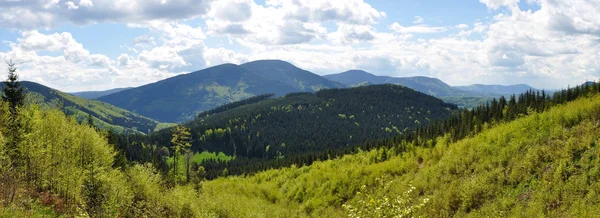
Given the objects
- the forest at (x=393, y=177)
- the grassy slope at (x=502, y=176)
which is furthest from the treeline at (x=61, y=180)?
the grassy slope at (x=502, y=176)

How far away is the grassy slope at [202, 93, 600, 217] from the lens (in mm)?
33031

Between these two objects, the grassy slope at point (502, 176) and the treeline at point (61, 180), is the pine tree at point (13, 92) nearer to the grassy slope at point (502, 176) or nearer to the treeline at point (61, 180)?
the treeline at point (61, 180)

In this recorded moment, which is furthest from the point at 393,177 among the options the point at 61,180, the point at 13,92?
the point at 13,92

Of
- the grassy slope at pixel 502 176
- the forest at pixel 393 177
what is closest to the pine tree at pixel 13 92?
the forest at pixel 393 177

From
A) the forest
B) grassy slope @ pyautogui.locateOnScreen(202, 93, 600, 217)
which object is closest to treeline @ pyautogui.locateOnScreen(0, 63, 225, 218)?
the forest

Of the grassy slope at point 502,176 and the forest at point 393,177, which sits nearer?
the grassy slope at point 502,176

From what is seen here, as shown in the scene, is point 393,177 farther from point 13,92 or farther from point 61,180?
point 13,92

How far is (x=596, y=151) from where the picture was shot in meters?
34.9

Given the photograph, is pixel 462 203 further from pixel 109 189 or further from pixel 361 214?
pixel 109 189

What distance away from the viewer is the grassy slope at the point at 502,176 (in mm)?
33031

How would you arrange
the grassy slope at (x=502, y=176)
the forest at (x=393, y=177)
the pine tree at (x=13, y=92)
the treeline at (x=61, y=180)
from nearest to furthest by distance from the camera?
the grassy slope at (x=502, y=176) → the forest at (x=393, y=177) → the treeline at (x=61, y=180) → the pine tree at (x=13, y=92)

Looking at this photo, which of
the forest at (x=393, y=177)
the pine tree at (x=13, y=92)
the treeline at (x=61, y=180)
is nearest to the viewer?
the forest at (x=393, y=177)

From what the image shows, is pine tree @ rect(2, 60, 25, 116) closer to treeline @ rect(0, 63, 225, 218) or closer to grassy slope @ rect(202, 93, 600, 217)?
treeline @ rect(0, 63, 225, 218)

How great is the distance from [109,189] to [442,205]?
45442mm
